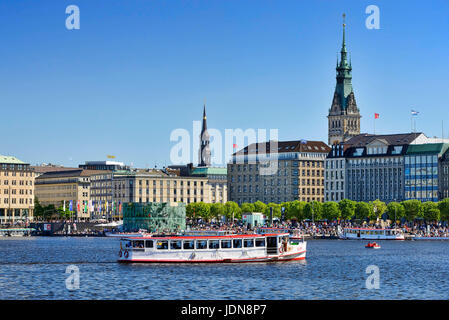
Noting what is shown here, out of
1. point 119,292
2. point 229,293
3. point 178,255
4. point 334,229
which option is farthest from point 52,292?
point 334,229

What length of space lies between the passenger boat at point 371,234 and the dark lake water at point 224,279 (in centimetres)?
5733

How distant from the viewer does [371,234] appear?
479 ft

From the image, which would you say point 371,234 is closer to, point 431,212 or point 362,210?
point 431,212

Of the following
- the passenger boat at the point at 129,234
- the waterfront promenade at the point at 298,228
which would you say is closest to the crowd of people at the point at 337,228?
the waterfront promenade at the point at 298,228

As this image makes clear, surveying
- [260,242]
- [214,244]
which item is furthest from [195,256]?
[260,242]

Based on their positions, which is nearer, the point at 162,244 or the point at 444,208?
the point at 162,244

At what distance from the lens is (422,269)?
71.4m

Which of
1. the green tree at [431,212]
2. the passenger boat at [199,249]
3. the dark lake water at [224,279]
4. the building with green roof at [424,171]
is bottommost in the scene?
the dark lake water at [224,279]

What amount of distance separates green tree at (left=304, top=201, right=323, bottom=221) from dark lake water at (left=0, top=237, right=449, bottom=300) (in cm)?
8052

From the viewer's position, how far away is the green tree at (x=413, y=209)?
6038 inches

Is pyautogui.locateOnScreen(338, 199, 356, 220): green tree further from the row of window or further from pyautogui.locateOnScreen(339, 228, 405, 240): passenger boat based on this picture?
the row of window

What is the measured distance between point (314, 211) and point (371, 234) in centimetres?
2076

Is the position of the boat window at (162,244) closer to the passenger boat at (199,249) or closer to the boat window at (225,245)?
the passenger boat at (199,249)

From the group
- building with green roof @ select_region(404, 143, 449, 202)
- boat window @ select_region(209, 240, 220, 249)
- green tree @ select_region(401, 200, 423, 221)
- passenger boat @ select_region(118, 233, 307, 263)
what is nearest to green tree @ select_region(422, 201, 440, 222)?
green tree @ select_region(401, 200, 423, 221)
